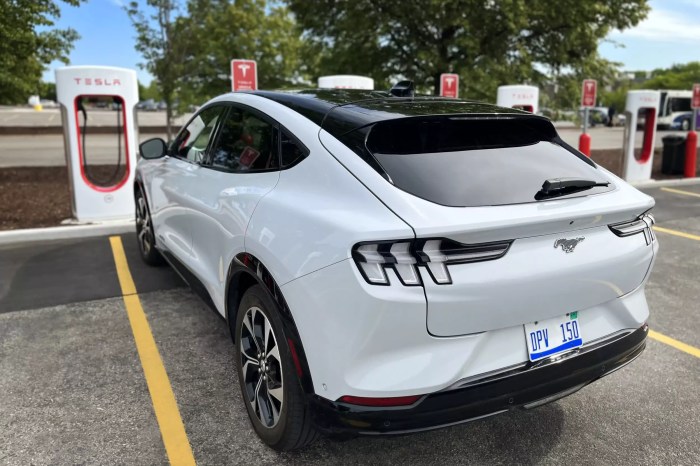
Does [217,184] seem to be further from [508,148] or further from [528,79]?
[528,79]

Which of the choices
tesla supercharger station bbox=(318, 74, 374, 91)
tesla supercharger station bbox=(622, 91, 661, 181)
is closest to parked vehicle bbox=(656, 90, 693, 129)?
tesla supercharger station bbox=(622, 91, 661, 181)

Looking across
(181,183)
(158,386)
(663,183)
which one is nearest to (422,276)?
(158,386)

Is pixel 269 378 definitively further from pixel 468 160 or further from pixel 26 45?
pixel 26 45

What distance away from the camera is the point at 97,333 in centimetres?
409

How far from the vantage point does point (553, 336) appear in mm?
2361

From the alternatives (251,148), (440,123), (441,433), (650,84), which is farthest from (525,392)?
(650,84)

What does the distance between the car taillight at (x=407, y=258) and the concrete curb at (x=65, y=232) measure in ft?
19.4

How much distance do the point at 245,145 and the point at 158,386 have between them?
1529 mm

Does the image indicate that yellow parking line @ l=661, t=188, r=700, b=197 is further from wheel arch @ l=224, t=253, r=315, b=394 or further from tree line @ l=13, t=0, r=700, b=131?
wheel arch @ l=224, t=253, r=315, b=394

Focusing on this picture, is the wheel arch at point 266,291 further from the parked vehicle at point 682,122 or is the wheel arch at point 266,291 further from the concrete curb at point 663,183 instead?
the parked vehicle at point 682,122

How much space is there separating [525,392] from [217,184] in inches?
82.0

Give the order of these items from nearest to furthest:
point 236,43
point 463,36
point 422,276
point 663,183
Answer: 1. point 422,276
2. point 663,183
3. point 463,36
4. point 236,43

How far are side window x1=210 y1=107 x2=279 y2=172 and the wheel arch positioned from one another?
20.9 inches

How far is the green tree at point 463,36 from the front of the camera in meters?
12.4
